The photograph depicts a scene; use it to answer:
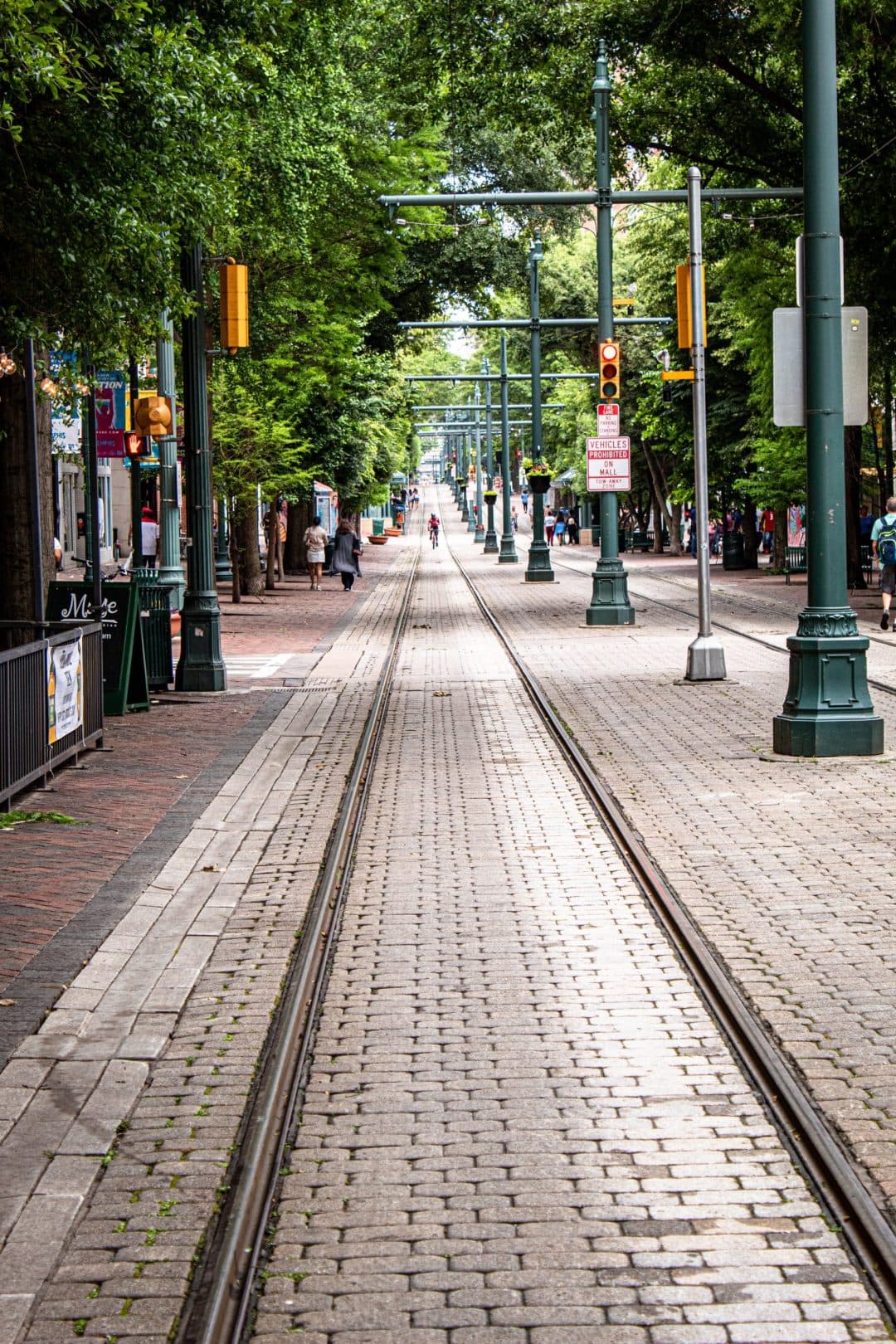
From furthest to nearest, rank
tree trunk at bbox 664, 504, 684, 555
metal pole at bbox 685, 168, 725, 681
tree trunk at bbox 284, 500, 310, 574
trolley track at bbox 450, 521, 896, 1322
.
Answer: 1. tree trunk at bbox 664, 504, 684, 555
2. tree trunk at bbox 284, 500, 310, 574
3. metal pole at bbox 685, 168, 725, 681
4. trolley track at bbox 450, 521, 896, 1322

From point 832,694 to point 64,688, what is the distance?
5.60 meters

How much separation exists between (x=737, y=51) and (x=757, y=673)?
11.4 metres

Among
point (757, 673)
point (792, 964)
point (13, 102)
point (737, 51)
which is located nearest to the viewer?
point (792, 964)

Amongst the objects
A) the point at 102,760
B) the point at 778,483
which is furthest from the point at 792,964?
the point at 778,483

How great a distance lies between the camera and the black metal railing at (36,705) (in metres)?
11.5

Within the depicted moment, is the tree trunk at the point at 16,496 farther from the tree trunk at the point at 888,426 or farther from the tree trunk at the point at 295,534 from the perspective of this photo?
the tree trunk at the point at 295,534

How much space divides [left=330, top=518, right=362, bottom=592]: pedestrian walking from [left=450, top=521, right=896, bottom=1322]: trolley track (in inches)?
1243

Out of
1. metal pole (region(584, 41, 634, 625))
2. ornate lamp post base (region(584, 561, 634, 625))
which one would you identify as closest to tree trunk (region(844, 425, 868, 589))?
ornate lamp post base (region(584, 561, 634, 625))

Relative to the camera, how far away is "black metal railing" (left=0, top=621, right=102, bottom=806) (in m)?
11.5

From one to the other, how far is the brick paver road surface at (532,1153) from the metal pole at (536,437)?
31823mm

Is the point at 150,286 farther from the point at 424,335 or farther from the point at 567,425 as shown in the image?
the point at 567,425

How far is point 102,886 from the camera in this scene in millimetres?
9344

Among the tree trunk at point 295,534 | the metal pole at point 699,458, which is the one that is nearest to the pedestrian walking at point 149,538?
the tree trunk at point 295,534

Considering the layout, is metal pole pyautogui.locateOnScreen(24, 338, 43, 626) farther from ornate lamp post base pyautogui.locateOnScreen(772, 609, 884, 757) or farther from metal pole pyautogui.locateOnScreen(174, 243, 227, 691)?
ornate lamp post base pyautogui.locateOnScreen(772, 609, 884, 757)
